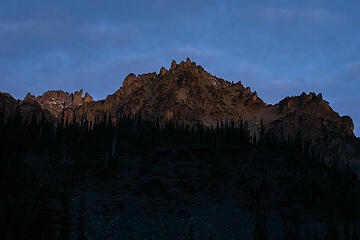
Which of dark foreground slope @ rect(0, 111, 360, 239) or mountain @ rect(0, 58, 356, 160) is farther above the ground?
mountain @ rect(0, 58, 356, 160)

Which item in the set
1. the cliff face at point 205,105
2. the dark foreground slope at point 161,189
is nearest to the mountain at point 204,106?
the cliff face at point 205,105

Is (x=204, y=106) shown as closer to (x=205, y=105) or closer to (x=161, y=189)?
(x=205, y=105)

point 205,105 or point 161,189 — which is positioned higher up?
point 205,105

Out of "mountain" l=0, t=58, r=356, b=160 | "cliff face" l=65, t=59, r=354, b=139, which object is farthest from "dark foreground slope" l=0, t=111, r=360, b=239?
"cliff face" l=65, t=59, r=354, b=139

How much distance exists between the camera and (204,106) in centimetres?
15012

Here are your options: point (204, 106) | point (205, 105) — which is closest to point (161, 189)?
point (204, 106)

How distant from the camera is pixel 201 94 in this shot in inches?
6093

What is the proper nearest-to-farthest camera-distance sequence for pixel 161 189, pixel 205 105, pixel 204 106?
pixel 161 189
pixel 204 106
pixel 205 105

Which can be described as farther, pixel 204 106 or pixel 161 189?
pixel 204 106

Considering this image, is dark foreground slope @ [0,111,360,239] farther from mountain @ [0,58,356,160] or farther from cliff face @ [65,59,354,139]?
cliff face @ [65,59,354,139]

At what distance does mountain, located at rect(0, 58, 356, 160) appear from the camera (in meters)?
132

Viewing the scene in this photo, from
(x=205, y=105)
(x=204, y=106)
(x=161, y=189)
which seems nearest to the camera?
(x=161, y=189)

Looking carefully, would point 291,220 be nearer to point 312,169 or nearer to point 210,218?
point 210,218

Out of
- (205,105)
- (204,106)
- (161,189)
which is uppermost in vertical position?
(205,105)
